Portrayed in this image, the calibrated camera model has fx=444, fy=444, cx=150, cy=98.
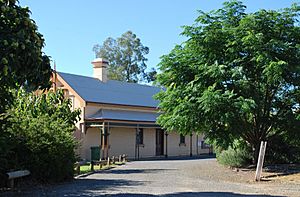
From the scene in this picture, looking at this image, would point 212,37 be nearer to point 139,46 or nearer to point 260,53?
point 260,53

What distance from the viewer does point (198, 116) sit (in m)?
17.9

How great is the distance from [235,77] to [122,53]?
154ft

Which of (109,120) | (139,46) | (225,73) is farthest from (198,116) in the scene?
(139,46)

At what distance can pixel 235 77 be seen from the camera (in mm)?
17359

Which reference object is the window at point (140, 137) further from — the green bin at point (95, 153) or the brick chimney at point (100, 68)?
the brick chimney at point (100, 68)

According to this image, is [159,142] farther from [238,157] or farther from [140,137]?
[238,157]

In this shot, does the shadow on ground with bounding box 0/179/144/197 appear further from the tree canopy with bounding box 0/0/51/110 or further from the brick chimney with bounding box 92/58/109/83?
the brick chimney with bounding box 92/58/109/83

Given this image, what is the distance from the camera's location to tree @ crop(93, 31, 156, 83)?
6309 cm

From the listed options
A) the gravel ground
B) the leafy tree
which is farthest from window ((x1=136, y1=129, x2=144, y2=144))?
the leafy tree

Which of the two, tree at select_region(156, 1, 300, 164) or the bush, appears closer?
tree at select_region(156, 1, 300, 164)

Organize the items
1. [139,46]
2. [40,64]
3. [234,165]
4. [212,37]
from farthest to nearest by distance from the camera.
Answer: [139,46] < [234,165] < [212,37] < [40,64]

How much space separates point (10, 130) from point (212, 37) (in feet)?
28.6

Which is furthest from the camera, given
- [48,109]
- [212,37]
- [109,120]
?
[109,120]

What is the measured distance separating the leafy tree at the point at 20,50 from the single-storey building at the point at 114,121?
19866mm
